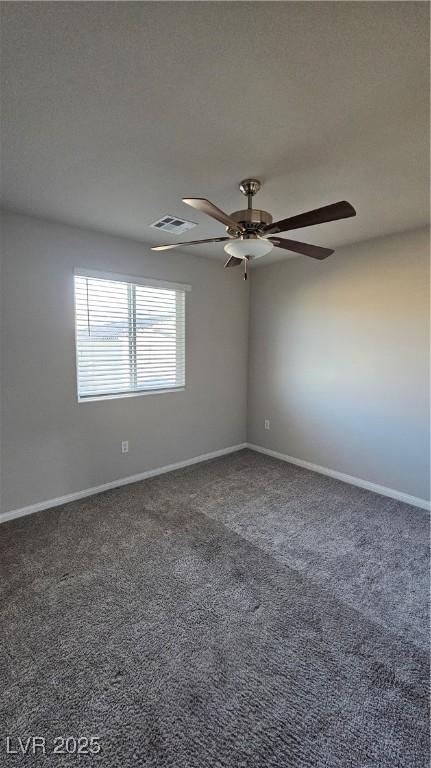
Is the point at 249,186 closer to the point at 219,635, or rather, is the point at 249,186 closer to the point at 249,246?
the point at 249,246

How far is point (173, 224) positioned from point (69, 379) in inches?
64.8

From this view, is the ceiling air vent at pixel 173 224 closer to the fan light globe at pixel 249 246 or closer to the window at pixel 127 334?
the window at pixel 127 334

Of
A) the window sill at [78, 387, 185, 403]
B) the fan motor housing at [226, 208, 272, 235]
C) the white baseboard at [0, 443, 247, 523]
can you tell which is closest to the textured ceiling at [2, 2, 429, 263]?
the fan motor housing at [226, 208, 272, 235]

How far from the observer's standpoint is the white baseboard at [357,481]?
311cm

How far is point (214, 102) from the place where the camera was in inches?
56.8

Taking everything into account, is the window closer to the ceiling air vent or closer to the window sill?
the window sill

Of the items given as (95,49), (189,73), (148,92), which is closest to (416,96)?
(189,73)

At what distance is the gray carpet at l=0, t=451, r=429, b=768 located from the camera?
1285 millimetres

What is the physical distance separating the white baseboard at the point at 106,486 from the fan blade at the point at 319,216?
2.76 m

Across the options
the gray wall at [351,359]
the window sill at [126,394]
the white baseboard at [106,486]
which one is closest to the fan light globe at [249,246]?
the gray wall at [351,359]

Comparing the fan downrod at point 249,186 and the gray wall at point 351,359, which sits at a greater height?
the fan downrod at point 249,186

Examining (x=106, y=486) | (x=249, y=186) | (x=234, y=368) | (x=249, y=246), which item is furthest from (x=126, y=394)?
(x=249, y=186)

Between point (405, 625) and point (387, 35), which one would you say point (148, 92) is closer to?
point (387, 35)

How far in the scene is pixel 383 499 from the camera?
323 centimetres
